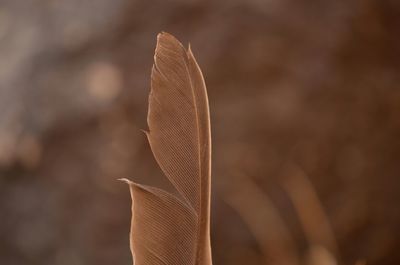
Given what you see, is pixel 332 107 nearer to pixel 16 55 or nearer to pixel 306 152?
pixel 306 152

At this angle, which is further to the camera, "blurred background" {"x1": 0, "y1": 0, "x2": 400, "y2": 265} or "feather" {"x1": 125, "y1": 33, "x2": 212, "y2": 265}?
"blurred background" {"x1": 0, "y1": 0, "x2": 400, "y2": 265}

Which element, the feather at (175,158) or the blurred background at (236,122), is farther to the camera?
the blurred background at (236,122)

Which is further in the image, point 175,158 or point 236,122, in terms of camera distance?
point 236,122

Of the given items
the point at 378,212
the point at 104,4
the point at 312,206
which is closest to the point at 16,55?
the point at 104,4
